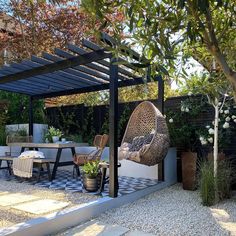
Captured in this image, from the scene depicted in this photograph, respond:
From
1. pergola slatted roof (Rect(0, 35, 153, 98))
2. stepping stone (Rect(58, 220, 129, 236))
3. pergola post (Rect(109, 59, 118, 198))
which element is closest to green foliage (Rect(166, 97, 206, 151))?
pergola slatted roof (Rect(0, 35, 153, 98))

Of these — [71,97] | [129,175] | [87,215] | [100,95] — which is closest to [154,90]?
[100,95]

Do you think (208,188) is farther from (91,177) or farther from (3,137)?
(3,137)

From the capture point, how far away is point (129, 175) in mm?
7191

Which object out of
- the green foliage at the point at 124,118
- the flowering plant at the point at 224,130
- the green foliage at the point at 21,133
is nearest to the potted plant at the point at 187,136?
the flowering plant at the point at 224,130

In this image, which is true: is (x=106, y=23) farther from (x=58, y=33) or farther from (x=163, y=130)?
(x=58, y=33)

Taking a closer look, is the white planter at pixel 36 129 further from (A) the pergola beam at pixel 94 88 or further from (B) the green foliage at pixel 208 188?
(B) the green foliage at pixel 208 188

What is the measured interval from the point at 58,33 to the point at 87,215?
7.04 metres

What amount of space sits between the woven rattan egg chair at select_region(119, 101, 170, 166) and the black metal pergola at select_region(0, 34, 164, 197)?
37 cm

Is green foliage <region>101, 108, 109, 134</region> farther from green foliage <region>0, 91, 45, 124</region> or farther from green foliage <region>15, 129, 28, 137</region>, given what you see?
green foliage <region>0, 91, 45, 124</region>

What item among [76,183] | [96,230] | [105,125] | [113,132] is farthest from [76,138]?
[96,230]

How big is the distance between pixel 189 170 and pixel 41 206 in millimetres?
3051

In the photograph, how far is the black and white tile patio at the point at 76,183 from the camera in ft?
18.0

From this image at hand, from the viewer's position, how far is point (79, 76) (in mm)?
6352

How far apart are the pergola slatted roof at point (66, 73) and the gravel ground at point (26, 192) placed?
221 cm
